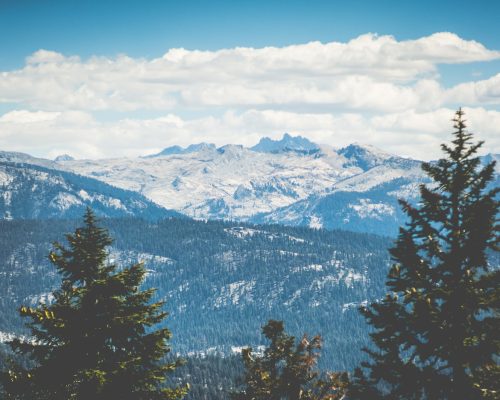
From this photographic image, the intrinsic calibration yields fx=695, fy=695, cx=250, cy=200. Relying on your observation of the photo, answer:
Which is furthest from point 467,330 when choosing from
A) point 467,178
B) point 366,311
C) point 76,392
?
point 76,392

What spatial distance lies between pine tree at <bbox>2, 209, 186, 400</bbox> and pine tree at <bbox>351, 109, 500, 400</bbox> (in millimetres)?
9834

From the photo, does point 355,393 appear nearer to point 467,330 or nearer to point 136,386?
point 467,330

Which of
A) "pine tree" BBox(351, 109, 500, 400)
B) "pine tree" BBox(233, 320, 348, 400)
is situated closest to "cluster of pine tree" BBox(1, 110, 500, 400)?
"pine tree" BBox(351, 109, 500, 400)

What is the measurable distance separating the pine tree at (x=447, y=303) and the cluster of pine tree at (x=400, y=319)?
0.04m

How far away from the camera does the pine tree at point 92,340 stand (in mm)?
29016

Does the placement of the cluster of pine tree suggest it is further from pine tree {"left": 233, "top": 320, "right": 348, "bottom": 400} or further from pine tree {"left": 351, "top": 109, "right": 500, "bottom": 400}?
pine tree {"left": 233, "top": 320, "right": 348, "bottom": 400}

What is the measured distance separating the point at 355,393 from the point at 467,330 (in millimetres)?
4625

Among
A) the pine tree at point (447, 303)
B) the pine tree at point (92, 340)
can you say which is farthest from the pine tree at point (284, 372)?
the pine tree at point (447, 303)

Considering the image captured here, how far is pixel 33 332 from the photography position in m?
29.0

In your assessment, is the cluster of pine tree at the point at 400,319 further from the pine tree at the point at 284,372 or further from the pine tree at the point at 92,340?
the pine tree at the point at 284,372

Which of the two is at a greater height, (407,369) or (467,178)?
(467,178)

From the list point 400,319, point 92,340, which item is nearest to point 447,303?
point 400,319

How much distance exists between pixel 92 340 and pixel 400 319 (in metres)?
13.3

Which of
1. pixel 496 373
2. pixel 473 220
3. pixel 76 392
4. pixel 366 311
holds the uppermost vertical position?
pixel 473 220
